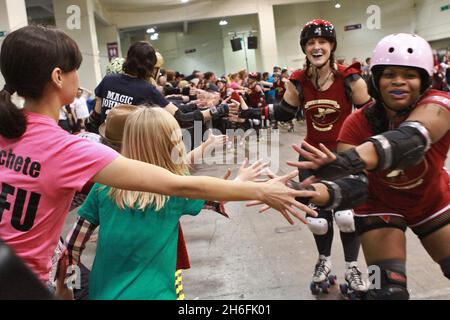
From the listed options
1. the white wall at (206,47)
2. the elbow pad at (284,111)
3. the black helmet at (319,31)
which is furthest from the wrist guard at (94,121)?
the white wall at (206,47)

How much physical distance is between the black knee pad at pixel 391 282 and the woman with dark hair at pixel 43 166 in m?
0.91

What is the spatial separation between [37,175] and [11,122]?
0.17 metres

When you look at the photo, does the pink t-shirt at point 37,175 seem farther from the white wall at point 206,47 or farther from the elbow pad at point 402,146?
the white wall at point 206,47

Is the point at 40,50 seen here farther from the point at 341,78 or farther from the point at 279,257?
the point at 279,257

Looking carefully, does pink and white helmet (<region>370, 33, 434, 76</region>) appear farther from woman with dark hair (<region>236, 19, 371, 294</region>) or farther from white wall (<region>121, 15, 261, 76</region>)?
white wall (<region>121, 15, 261, 76</region>)

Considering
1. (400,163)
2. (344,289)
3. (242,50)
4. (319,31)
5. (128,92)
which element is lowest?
(344,289)

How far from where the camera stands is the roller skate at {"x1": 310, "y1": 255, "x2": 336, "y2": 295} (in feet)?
9.85

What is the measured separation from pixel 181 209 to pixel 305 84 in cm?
186

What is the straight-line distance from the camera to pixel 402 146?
67.2 inches

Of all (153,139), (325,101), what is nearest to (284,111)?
(325,101)

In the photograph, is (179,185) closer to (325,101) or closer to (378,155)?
(378,155)

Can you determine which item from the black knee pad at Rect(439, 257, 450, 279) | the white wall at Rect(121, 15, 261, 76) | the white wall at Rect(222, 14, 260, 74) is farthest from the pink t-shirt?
the white wall at Rect(121, 15, 261, 76)

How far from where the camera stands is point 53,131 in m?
1.36
